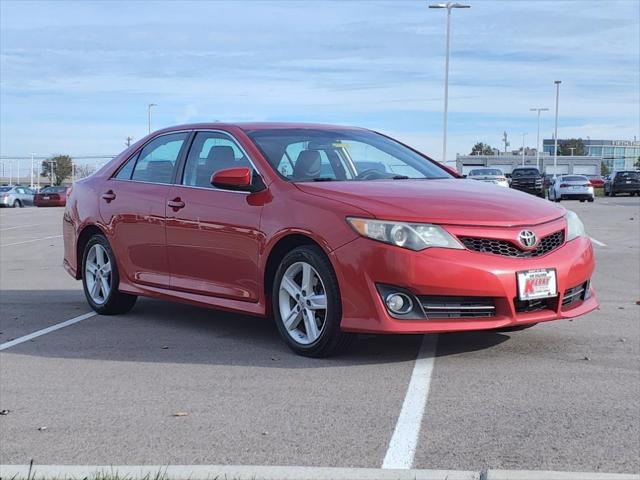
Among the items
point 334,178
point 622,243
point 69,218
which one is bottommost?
point 622,243

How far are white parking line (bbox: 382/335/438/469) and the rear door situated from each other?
2.28 meters

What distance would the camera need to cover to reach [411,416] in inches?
173

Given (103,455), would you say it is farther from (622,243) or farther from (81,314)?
(622,243)

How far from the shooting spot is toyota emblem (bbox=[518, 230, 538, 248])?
17.6ft

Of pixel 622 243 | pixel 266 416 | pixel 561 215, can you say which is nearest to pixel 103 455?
pixel 266 416

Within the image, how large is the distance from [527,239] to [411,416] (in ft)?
5.07

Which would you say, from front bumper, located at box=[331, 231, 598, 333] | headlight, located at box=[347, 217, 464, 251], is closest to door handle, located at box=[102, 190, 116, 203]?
front bumper, located at box=[331, 231, 598, 333]

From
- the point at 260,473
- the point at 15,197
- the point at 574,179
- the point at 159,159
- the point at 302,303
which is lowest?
the point at 15,197

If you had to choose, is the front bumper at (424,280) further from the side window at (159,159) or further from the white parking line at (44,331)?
the white parking line at (44,331)

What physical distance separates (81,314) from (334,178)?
116 inches

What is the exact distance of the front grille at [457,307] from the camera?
5.27 meters

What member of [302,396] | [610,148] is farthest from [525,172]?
[610,148]

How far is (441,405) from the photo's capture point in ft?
15.1

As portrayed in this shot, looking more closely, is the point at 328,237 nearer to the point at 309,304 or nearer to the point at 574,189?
the point at 309,304
